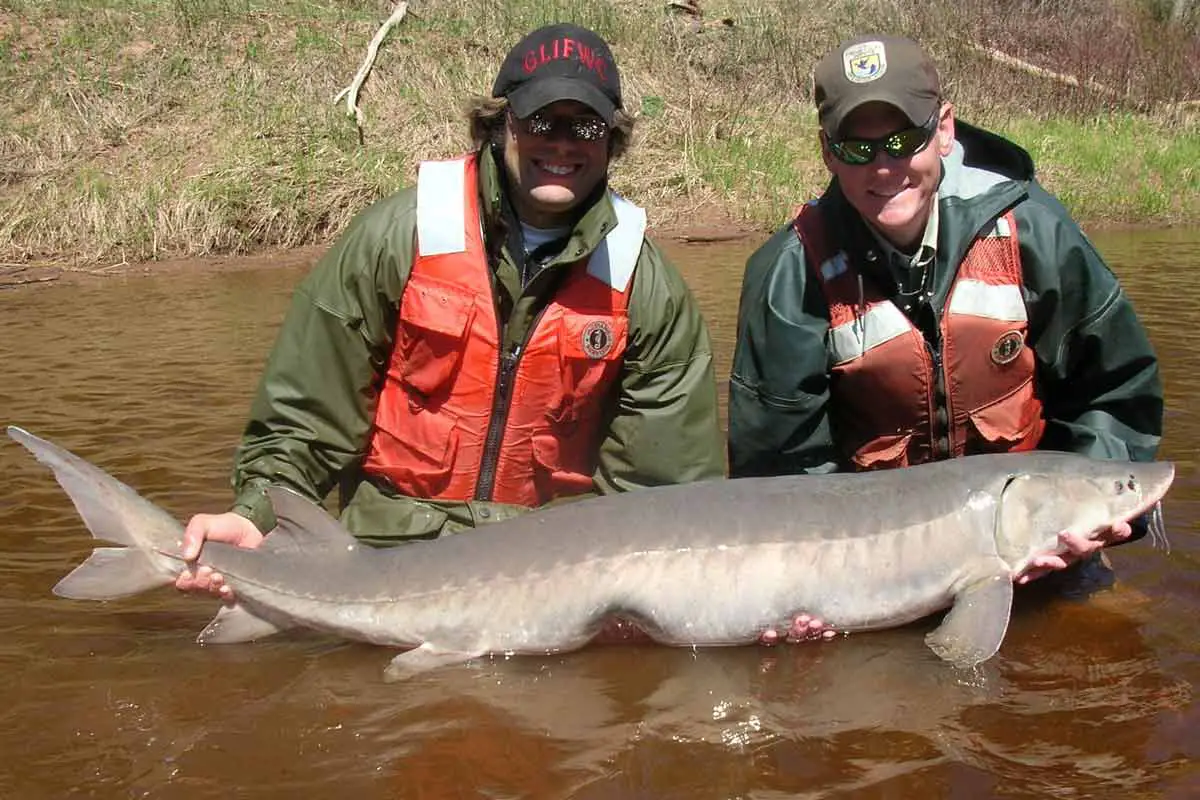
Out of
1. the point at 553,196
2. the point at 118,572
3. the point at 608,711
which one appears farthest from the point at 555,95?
the point at 118,572

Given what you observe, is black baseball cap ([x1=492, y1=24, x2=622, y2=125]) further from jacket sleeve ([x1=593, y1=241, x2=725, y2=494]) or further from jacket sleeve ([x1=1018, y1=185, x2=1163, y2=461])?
jacket sleeve ([x1=1018, y1=185, x2=1163, y2=461])

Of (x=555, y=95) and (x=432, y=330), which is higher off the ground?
(x=555, y=95)

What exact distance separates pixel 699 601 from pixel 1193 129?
17.5 metres

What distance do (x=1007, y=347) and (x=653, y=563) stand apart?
1470 mm

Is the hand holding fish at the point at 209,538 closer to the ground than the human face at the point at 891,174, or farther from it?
closer to the ground

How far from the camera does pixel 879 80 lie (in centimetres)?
372

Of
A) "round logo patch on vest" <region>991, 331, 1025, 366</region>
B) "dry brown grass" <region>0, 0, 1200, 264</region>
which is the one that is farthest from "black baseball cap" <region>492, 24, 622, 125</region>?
"dry brown grass" <region>0, 0, 1200, 264</region>

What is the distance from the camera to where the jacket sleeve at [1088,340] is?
4004 millimetres

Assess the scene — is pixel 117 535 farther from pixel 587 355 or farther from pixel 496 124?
pixel 496 124

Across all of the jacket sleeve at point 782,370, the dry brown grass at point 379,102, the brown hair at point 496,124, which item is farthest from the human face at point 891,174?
the dry brown grass at point 379,102

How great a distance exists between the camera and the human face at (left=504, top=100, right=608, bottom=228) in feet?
12.5

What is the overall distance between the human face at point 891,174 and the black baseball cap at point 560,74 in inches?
29.1

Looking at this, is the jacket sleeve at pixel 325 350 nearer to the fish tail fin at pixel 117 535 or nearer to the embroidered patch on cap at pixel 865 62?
the fish tail fin at pixel 117 535

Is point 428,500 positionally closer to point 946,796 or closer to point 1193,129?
point 946,796
